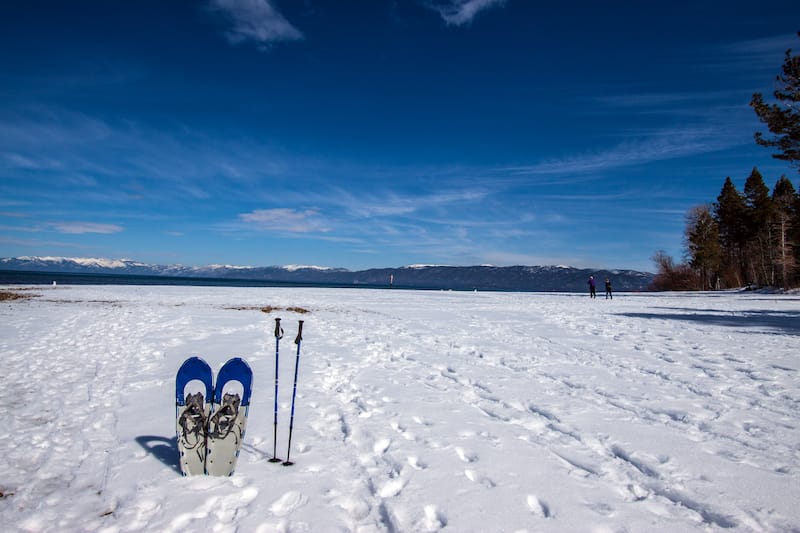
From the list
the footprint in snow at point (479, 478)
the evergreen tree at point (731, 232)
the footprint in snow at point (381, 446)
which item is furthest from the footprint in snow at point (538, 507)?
the evergreen tree at point (731, 232)

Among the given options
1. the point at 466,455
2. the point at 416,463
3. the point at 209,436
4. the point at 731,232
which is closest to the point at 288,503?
the point at 209,436

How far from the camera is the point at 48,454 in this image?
452 cm

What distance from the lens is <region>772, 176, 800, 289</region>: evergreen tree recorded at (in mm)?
43969

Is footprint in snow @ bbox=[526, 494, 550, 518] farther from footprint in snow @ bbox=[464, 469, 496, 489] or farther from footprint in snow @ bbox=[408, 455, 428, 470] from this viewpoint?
footprint in snow @ bbox=[408, 455, 428, 470]

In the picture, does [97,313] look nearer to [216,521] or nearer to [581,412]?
[216,521]

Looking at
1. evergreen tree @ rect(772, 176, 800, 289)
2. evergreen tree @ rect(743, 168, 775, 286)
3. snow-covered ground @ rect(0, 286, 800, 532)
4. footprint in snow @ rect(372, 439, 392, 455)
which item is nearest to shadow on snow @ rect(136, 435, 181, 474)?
snow-covered ground @ rect(0, 286, 800, 532)

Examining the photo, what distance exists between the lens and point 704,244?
5744 centimetres

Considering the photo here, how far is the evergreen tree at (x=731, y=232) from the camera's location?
2314 inches

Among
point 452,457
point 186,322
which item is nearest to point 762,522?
point 452,457

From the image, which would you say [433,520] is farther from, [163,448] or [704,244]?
[704,244]

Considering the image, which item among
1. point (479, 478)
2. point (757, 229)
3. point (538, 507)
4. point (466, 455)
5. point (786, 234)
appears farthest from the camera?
point (757, 229)

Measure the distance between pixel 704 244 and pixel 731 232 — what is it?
8.31 m

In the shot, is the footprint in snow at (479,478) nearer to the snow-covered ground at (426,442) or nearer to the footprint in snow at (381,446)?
the snow-covered ground at (426,442)

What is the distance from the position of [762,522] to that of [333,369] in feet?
22.9
